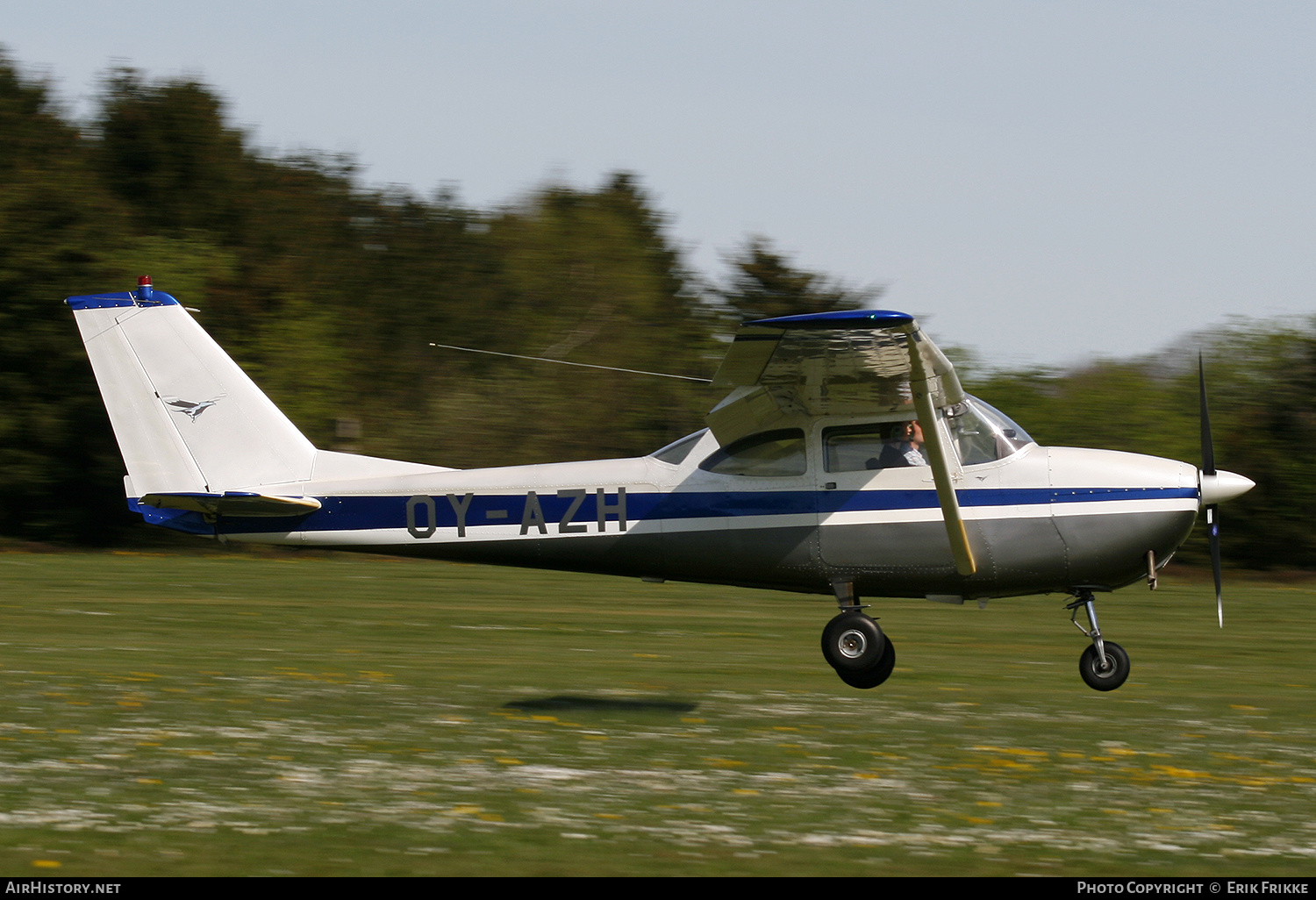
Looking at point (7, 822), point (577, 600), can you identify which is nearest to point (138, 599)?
point (577, 600)

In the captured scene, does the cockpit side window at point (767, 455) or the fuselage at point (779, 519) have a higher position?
the cockpit side window at point (767, 455)

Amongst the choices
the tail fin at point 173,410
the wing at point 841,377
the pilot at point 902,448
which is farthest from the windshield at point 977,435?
the tail fin at point 173,410

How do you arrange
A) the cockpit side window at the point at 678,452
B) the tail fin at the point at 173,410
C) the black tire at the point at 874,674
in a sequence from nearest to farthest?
1. the black tire at the point at 874,674
2. the cockpit side window at the point at 678,452
3. the tail fin at the point at 173,410

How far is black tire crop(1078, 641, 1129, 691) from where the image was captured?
9.91 meters

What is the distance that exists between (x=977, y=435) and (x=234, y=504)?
5565mm

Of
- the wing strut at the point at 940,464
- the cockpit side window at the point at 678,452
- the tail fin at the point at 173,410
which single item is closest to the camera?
the wing strut at the point at 940,464

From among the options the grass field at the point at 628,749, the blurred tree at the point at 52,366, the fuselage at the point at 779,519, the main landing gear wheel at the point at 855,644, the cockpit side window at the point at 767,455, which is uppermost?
the blurred tree at the point at 52,366

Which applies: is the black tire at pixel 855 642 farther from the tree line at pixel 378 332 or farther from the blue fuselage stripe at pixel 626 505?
the tree line at pixel 378 332

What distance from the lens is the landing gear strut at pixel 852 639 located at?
9922 millimetres

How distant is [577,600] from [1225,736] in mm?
11713

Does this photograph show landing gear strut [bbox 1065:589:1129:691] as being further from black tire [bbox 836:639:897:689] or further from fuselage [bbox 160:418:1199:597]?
black tire [bbox 836:639:897:689]

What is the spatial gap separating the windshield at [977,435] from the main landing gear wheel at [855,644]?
139 cm

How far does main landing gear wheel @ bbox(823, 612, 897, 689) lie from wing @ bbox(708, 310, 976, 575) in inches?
33.1

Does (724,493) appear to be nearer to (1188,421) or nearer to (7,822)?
(7,822)
